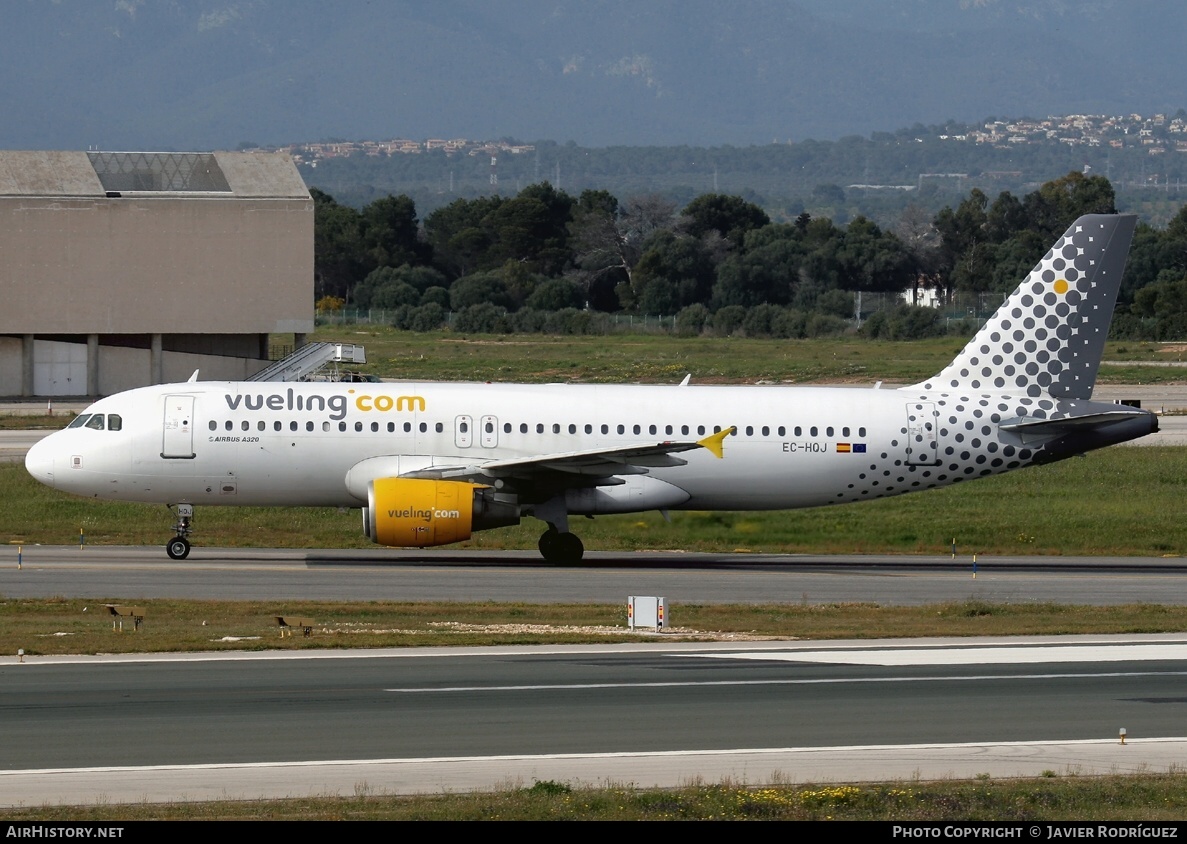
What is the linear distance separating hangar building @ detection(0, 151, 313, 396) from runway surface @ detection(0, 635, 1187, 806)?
5422 cm

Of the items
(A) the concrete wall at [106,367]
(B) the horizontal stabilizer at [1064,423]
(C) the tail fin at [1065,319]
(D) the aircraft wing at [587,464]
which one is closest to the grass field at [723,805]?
(D) the aircraft wing at [587,464]

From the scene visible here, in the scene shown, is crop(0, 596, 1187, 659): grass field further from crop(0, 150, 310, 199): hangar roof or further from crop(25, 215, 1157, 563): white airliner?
crop(0, 150, 310, 199): hangar roof

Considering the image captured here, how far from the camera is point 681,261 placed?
5807 inches

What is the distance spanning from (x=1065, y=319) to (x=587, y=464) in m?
10.8

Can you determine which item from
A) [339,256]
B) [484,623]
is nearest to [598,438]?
[484,623]

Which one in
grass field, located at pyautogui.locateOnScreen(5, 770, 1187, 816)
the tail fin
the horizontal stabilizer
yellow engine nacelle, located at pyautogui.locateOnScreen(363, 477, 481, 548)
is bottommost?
grass field, located at pyautogui.locateOnScreen(5, 770, 1187, 816)

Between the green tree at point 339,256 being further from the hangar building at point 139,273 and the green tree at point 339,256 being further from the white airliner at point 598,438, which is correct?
the white airliner at point 598,438

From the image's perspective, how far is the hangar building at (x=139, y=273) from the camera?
2859 inches

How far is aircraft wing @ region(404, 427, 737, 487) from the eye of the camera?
33.0 m

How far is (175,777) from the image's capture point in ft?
50.7

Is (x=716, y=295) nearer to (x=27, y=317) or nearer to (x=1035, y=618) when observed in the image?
(x=27, y=317)

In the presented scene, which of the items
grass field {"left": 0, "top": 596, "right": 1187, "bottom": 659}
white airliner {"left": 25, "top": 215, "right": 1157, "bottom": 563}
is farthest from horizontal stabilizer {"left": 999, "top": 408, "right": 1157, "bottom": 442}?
grass field {"left": 0, "top": 596, "right": 1187, "bottom": 659}

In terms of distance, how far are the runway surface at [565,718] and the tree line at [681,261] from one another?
101 meters
